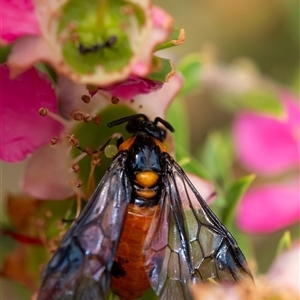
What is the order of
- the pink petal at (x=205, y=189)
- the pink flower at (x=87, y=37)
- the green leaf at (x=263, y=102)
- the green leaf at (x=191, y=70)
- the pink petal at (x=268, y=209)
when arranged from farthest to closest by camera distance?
the pink petal at (x=268, y=209), the green leaf at (x=263, y=102), the green leaf at (x=191, y=70), the pink petal at (x=205, y=189), the pink flower at (x=87, y=37)

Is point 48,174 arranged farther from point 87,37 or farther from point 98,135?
point 87,37

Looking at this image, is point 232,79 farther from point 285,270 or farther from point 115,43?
point 115,43

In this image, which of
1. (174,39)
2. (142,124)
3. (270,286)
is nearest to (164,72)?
(174,39)

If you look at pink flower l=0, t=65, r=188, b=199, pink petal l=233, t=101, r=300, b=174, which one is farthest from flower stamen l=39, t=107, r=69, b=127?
pink petal l=233, t=101, r=300, b=174

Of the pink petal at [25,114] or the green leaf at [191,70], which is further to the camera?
the green leaf at [191,70]

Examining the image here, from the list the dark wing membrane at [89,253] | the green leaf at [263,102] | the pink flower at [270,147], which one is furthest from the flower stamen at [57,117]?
the pink flower at [270,147]

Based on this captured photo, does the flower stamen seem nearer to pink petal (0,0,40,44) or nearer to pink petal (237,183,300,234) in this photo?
pink petal (0,0,40,44)

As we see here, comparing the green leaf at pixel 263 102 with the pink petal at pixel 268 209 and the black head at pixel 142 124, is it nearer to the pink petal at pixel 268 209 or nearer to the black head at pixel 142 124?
the pink petal at pixel 268 209
